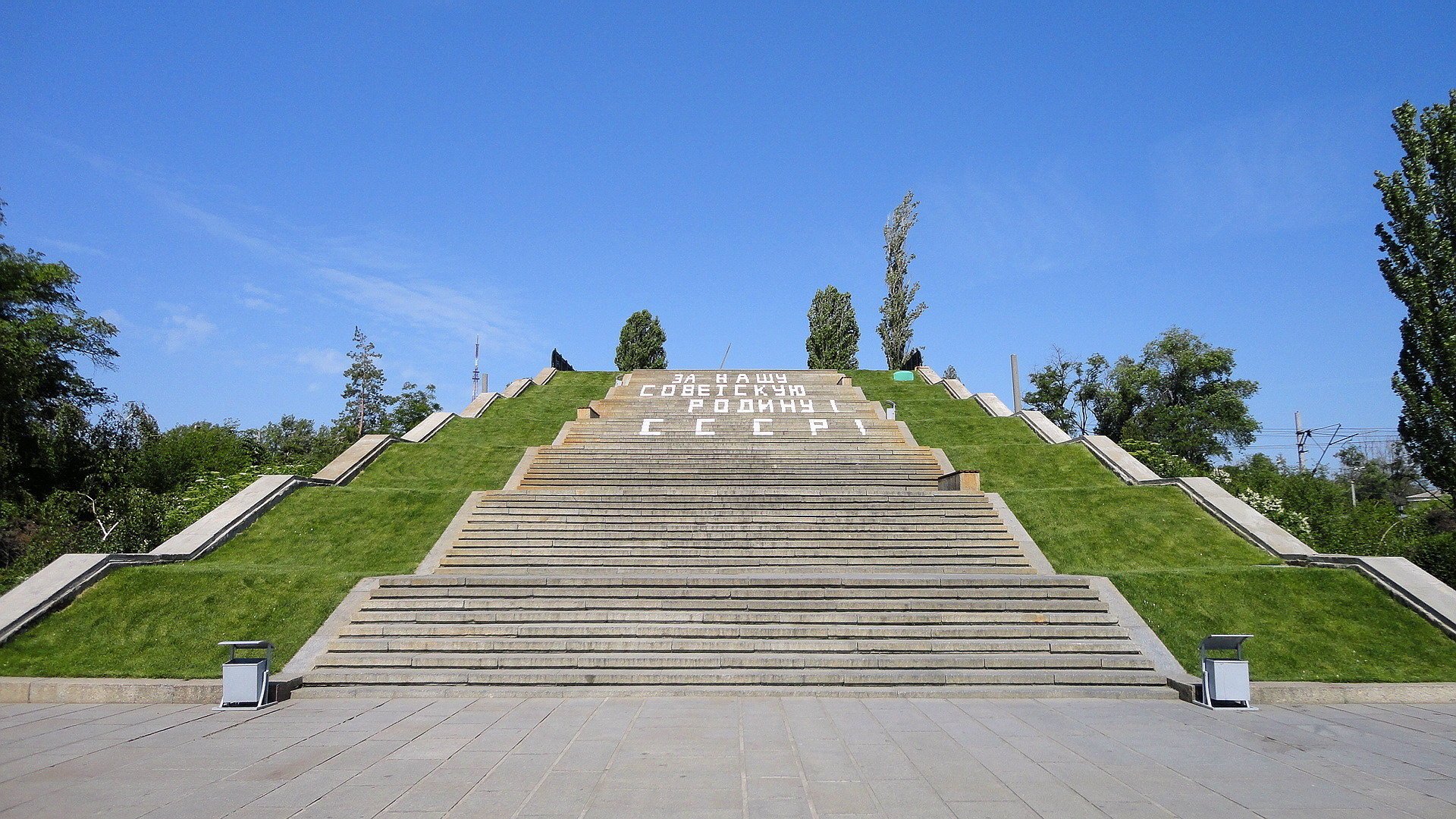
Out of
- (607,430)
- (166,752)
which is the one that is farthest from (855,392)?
(166,752)

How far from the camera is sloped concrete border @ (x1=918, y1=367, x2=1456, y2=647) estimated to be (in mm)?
11648

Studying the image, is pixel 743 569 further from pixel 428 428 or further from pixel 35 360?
pixel 35 360

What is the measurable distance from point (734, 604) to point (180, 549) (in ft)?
34.2

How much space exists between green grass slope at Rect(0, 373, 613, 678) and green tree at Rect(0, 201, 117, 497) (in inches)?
576

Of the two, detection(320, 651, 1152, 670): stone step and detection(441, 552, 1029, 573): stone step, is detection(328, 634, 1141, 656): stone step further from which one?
detection(441, 552, 1029, 573): stone step

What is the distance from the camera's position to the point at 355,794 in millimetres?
6129

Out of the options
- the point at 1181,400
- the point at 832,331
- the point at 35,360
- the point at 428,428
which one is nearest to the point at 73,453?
the point at 35,360

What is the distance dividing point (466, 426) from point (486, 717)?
1866 cm

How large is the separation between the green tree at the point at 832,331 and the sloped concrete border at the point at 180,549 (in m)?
37.4

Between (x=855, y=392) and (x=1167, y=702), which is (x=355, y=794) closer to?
(x=1167, y=702)

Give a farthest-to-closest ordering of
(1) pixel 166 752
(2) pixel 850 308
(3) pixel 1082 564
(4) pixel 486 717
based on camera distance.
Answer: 1. (2) pixel 850 308
2. (3) pixel 1082 564
3. (4) pixel 486 717
4. (1) pixel 166 752

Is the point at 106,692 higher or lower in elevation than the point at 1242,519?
lower

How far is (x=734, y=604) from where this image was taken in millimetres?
12289

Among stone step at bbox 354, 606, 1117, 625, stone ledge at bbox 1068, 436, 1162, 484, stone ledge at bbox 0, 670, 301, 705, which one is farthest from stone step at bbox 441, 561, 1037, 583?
stone ledge at bbox 1068, 436, 1162, 484
